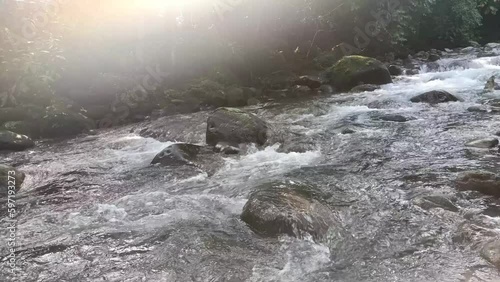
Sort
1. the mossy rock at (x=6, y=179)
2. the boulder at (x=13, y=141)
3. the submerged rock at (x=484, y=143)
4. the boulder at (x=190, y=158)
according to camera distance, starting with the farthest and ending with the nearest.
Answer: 1. the boulder at (x=13, y=141)
2. the boulder at (x=190, y=158)
3. the submerged rock at (x=484, y=143)
4. the mossy rock at (x=6, y=179)

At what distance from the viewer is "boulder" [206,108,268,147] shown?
7.62 metres

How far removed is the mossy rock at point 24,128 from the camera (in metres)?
9.99

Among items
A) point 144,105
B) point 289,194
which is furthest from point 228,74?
point 289,194

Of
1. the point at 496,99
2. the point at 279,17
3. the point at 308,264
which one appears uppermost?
the point at 279,17

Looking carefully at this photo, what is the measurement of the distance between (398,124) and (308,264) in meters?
5.71

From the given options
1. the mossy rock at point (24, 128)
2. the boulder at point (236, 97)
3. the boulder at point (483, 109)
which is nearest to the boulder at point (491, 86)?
the boulder at point (483, 109)

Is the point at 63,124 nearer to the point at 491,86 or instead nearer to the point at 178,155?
the point at 178,155

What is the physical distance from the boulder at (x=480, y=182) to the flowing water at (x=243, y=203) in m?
0.16

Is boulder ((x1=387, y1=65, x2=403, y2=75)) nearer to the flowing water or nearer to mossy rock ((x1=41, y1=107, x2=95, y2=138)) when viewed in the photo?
the flowing water

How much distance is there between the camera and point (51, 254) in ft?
13.8

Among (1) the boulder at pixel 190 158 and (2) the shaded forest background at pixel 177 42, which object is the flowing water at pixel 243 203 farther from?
(2) the shaded forest background at pixel 177 42

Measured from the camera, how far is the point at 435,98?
10609 mm

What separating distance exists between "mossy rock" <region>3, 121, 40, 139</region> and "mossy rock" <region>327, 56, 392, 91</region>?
882cm

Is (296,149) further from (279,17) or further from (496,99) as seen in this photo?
(279,17)
